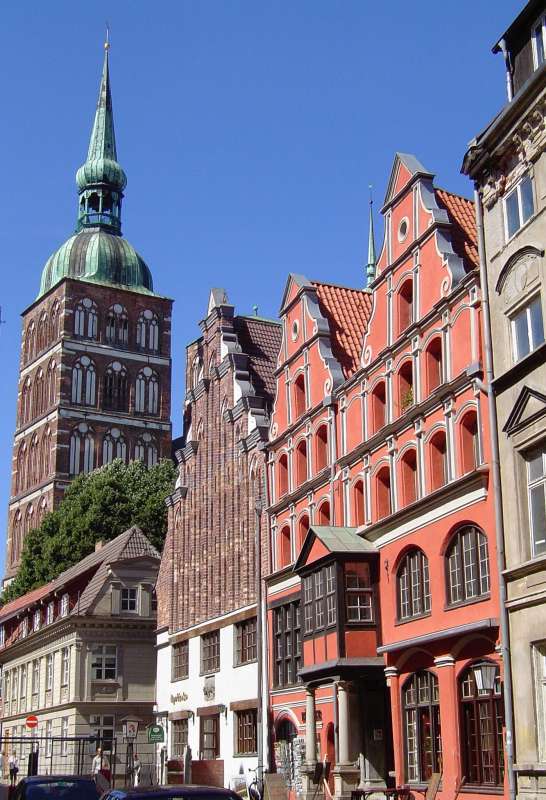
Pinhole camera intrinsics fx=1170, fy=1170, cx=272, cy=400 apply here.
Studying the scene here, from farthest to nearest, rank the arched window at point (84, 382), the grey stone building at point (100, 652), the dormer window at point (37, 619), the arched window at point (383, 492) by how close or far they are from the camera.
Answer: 1. the arched window at point (84, 382)
2. the dormer window at point (37, 619)
3. the grey stone building at point (100, 652)
4. the arched window at point (383, 492)

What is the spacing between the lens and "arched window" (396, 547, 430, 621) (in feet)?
95.7

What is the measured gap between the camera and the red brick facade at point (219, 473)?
44.9 m

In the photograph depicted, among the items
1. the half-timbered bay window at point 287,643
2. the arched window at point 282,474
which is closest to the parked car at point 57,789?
the half-timbered bay window at point 287,643

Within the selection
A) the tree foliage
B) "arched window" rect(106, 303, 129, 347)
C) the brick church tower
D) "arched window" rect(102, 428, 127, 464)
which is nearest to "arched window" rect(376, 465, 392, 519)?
the tree foliage

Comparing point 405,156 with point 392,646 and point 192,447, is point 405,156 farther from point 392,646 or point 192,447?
point 192,447

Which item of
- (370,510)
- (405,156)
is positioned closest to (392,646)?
(370,510)

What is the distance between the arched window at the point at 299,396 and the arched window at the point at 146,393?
79.6 meters

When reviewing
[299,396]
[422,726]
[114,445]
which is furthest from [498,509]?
[114,445]

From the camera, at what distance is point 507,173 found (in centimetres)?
2502

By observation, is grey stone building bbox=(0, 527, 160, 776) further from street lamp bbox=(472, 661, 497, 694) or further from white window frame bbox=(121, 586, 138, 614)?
street lamp bbox=(472, 661, 497, 694)

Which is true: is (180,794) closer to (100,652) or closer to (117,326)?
(100,652)

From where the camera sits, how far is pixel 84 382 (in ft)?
384

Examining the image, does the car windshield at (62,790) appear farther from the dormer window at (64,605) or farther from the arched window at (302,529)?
the dormer window at (64,605)

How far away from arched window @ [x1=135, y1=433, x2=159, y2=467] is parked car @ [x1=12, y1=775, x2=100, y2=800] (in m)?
96.2
